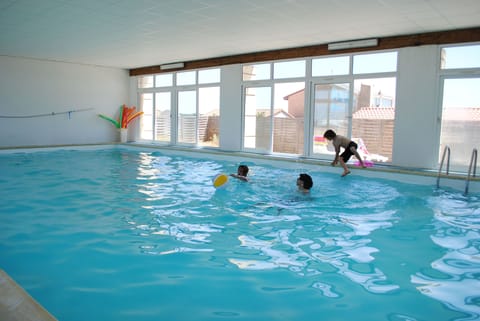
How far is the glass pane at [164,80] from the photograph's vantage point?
13914mm

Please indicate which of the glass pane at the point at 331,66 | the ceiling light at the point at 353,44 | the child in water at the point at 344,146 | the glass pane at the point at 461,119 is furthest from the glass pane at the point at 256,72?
the glass pane at the point at 461,119

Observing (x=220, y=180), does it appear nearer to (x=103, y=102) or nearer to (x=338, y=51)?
(x=338, y=51)

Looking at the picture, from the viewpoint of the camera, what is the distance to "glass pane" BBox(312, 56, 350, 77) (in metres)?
9.09

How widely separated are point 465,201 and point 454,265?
3.06 m

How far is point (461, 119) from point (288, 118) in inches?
168

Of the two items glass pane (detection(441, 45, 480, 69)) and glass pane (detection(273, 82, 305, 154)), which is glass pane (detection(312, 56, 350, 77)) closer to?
glass pane (detection(273, 82, 305, 154))

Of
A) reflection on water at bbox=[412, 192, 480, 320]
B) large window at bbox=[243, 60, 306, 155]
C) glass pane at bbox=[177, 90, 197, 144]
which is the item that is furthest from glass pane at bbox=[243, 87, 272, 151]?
reflection on water at bbox=[412, 192, 480, 320]

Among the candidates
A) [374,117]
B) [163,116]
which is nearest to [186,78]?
[163,116]

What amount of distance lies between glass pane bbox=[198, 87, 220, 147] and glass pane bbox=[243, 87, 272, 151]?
1386mm

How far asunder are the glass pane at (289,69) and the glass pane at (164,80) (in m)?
4.99

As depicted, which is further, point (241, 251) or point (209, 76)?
point (209, 76)

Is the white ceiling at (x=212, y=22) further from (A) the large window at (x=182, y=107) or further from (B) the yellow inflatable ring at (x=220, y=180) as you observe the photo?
(B) the yellow inflatable ring at (x=220, y=180)

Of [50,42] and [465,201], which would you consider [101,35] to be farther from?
[465,201]

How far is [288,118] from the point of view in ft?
34.3
